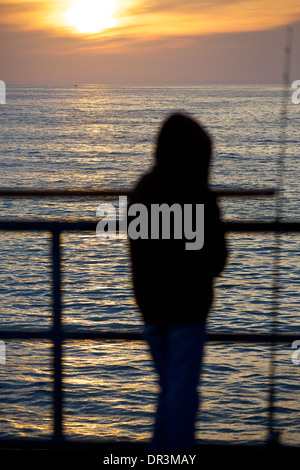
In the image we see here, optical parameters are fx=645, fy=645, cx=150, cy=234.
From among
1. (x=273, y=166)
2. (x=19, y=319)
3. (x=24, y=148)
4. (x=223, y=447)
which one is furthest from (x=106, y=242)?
(x=24, y=148)

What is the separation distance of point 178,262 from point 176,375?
0.51 m

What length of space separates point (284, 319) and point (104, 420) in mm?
5681

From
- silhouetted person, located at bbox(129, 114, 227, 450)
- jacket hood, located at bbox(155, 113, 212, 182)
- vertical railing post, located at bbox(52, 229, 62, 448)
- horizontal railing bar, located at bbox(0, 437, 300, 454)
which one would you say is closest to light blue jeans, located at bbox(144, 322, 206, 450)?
silhouetted person, located at bbox(129, 114, 227, 450)

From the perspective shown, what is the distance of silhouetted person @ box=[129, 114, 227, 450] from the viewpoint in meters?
2.64

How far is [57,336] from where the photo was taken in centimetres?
296

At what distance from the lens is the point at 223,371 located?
39.9 ft

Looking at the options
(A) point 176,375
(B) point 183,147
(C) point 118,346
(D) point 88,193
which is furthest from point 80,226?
(C) point 118,346

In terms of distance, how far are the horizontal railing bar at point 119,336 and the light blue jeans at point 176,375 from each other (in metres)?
0.12

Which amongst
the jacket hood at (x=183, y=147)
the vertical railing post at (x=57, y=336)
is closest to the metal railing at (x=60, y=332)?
the vertical railing post at (x=57, y=336)

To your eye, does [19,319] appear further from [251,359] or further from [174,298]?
[174,298]

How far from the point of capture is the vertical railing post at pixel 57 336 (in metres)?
2.91

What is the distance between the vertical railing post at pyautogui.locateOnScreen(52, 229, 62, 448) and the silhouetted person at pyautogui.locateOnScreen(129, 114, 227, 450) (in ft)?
1.20

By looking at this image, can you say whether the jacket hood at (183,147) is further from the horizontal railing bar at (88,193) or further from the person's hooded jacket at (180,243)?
the horizontal railing bar at (88,193)

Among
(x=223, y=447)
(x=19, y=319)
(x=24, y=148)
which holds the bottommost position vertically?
(x=223, y=447)
